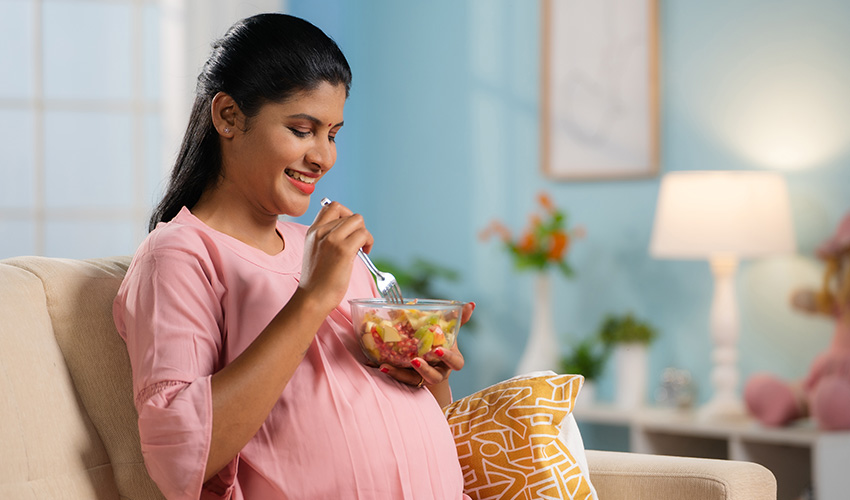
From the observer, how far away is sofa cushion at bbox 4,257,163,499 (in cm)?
134

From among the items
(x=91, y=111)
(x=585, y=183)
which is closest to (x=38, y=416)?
(x=91, y=111)

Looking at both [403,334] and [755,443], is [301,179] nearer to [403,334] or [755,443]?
[403,334]

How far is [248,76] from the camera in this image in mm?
1301

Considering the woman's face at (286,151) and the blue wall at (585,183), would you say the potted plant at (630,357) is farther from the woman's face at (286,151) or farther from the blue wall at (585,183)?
the woman's face at (286,151)

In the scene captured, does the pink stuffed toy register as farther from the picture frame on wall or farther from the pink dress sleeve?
the pink dress sleeve

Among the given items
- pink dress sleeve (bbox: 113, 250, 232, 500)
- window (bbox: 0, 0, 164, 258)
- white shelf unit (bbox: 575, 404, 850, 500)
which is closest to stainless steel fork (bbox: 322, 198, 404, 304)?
pink dress sleeve (bbox: 113, 250, 232, 500)

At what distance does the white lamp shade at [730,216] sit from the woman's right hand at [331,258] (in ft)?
6.30

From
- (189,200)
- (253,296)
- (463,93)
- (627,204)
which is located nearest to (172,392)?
(253,296)

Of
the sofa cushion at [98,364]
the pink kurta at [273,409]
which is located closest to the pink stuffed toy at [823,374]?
the pink kurta at [273,409]

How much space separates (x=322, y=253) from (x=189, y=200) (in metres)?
0.32

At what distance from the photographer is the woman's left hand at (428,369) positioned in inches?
50.5

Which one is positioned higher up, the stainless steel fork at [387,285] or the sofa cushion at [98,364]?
the stainless steel fork at [387,285]

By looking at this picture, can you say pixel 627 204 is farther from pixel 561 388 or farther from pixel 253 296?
pixel 253 296

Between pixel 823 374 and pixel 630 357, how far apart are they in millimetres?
627
